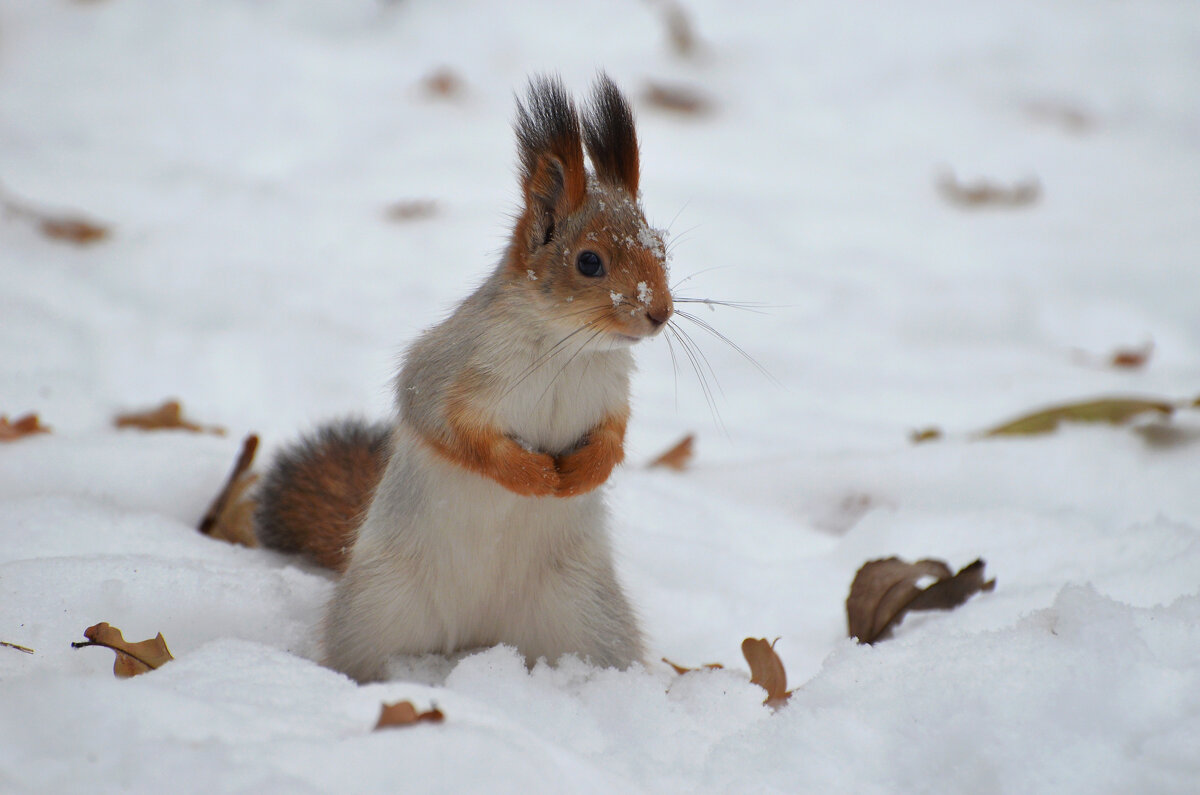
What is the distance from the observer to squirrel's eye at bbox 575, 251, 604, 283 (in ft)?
4.74

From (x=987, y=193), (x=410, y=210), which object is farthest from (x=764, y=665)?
(x=987, y=193)

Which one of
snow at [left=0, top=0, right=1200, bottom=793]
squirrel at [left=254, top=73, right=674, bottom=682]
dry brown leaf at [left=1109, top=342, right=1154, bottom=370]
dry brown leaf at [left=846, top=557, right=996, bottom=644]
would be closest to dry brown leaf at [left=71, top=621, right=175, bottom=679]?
snow at [left=0, top=0, right=1200, bottom=793]

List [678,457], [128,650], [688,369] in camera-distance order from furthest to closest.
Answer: [688,369]
[678,457]
[128,650]

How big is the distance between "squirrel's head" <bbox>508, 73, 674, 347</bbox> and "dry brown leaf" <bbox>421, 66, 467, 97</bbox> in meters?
3.19

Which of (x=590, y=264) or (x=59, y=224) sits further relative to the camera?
(x=59, y=224)

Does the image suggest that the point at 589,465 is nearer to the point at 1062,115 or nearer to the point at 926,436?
the point at 926,436

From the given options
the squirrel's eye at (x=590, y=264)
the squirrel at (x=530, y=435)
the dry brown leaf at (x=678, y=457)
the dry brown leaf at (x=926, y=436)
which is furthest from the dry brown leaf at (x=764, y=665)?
the dry brown leaf at (x=926, y=436)

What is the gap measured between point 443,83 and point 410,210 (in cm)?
105

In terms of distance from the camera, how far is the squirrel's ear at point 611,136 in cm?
152

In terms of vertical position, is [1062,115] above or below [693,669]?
above

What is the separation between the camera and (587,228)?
4.84ft

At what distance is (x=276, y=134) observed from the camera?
165 inches

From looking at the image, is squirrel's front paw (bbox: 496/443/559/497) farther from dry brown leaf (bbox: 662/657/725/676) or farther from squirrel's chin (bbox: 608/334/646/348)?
dry brown leaf (bbox: 662/657/725/676)

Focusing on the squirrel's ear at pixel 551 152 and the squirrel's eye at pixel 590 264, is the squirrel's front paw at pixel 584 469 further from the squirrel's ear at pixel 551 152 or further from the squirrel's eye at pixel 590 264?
the squirrel's ear at pixel 551 152
